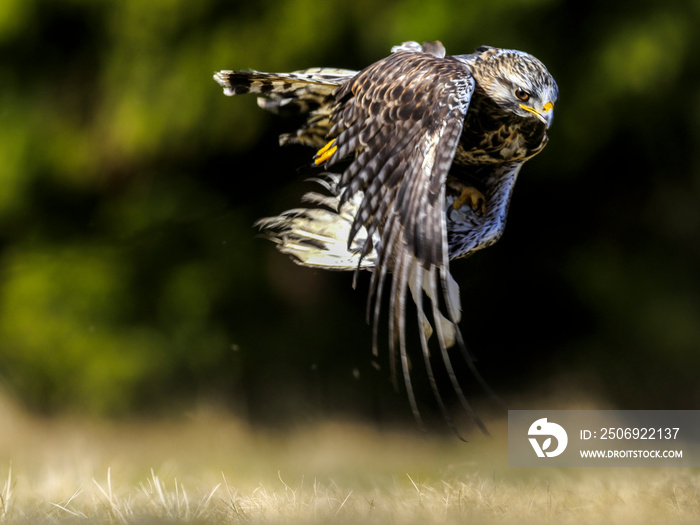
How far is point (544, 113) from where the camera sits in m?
3.22

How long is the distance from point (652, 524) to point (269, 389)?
2874 mm

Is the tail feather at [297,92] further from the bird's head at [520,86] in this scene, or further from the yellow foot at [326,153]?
the bird's head at [520,86]

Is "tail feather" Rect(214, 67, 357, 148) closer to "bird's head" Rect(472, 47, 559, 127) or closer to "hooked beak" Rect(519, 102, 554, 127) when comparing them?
"bird's head" Rect(472, 47, 559, 127)

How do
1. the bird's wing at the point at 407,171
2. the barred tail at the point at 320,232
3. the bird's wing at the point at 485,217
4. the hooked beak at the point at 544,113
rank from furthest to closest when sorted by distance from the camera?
the barred tail at the point at 320,232, the bird's wing at the point at 485,217, the hooked beak at the point at 544,113, the bird's wing at the point at 407,171

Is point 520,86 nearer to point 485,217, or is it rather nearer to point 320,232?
point 485,217

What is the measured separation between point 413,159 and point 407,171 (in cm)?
5

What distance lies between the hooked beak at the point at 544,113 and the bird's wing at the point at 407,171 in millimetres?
343

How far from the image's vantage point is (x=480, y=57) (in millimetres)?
3500

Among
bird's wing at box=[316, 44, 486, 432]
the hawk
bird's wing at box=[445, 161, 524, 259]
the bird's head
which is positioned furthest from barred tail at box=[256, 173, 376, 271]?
the bird's head

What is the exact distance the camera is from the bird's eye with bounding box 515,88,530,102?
127 inches

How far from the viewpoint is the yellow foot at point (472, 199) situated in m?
3.51

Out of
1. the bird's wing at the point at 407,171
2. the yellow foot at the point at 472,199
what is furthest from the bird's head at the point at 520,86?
the yellow foot at the point at 472,199

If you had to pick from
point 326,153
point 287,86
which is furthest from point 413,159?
point 287,86

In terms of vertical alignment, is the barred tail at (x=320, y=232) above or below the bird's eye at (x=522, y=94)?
below
